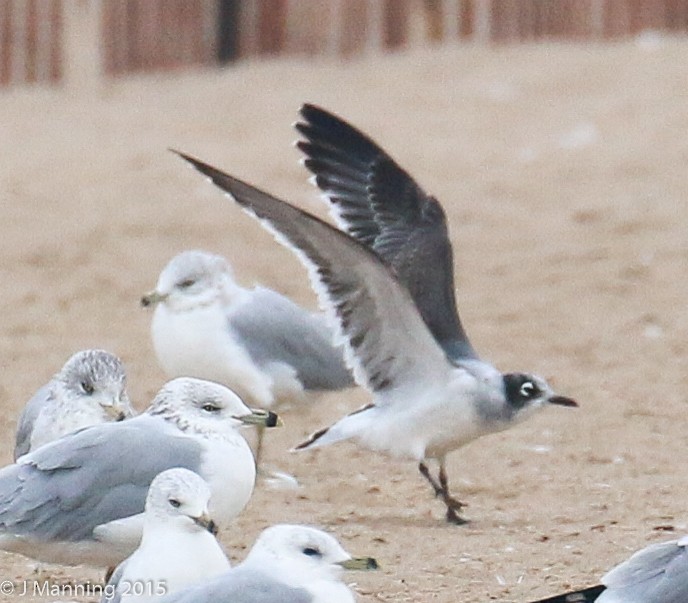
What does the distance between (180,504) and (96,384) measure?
5.02ft

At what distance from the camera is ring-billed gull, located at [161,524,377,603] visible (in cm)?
438

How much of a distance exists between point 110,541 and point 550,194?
8399 millimetres

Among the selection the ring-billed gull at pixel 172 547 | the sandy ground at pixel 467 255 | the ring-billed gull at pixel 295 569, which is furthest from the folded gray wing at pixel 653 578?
the ring-billed gull at pixel 172 547

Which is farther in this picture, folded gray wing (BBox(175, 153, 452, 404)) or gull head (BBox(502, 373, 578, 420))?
gull head (BBox(502, 373, 578, 420))

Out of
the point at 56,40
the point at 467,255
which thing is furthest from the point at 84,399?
the point at 56,40

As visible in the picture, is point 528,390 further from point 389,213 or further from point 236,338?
point 236,338

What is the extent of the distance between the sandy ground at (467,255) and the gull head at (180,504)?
3.08 feet

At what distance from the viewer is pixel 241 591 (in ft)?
14.2

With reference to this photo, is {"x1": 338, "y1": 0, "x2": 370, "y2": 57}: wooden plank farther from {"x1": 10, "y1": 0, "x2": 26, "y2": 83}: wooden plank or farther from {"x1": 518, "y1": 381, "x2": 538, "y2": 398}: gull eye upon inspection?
{"x1": 518, "y1": 381, "x2": 538, "y2": 398}: gull eye

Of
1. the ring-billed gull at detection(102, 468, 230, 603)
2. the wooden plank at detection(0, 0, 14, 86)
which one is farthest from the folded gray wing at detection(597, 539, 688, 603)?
the wooden plank at detection(0, 0, 14, 86)

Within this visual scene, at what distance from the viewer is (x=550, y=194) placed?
13328mm

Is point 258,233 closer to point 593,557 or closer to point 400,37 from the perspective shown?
point 400,37

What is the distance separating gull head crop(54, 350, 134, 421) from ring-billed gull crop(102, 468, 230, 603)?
1429mm

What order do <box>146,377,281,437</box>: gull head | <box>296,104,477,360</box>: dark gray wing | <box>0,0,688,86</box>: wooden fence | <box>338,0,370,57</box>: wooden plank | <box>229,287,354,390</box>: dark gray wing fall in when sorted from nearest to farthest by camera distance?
<box>146,377,281,437</box>: gull head < <box>296,104,477,360</box>: dark gray wing < <box>229,287,354,390</box>: dark gray wing < <box>0,0,688,86</box>: wooden fence < <box>338,0,370,57</box>: wooden plank
